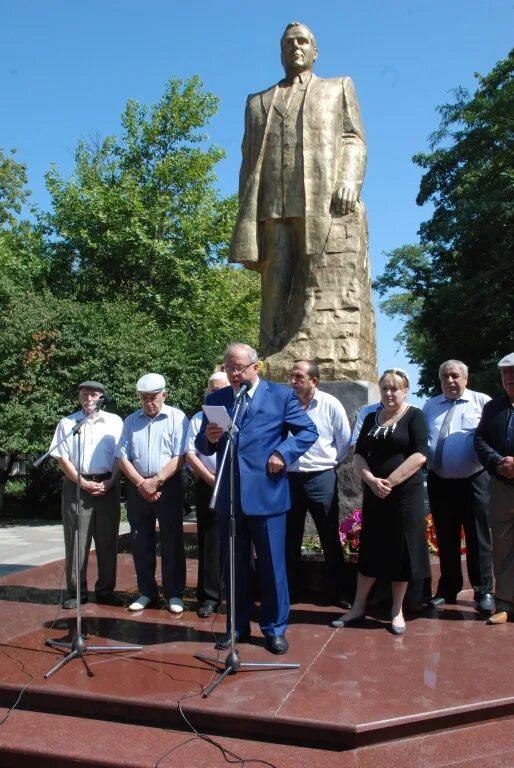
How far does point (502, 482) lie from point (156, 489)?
2.25 m

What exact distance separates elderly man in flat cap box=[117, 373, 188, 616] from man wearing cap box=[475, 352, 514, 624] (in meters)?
2.02

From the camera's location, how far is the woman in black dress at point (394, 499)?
175 inches

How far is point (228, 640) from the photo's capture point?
415 centimetres

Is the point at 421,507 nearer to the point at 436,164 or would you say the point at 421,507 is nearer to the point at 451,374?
the point at 451,374

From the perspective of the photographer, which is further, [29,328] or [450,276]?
[450,276]

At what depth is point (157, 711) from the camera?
3.34m

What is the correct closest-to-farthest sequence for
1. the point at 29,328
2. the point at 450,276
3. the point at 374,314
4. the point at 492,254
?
the point at 374,314
the point at 29,328
the point at 492,254
the point at 450,276

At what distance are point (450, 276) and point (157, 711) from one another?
71.4ft

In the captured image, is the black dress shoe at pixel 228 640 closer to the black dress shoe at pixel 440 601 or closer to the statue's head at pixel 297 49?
the black dress shoe at pixel 440 601

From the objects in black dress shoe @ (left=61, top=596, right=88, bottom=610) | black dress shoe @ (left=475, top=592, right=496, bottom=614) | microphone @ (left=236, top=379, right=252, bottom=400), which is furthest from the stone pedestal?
microphone @ (left=236, top=379, right=252, bottom=400)

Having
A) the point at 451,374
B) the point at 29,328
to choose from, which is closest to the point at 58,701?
the point at 451,374

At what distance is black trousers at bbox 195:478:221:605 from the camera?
503 centimetres

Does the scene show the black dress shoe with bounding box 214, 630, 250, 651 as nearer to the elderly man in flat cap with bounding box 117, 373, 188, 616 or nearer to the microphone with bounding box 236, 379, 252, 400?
the elderly man in flat cap with bounding box 117, 373, 188, 616

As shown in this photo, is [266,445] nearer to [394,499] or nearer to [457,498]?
[394,499]
